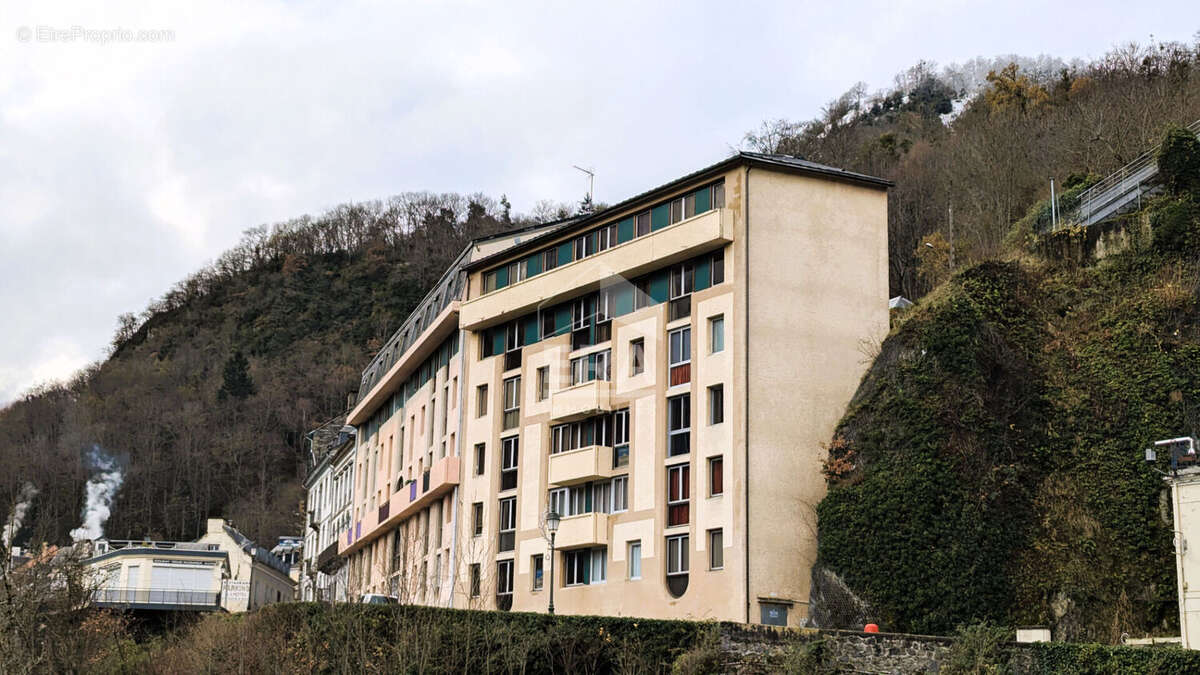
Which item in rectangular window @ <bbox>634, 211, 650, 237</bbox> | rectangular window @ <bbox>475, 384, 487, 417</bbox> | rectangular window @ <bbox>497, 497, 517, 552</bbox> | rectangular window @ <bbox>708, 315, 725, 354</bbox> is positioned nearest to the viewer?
rectangular window @ <bbox>708, 315, 725, 354</bbox>

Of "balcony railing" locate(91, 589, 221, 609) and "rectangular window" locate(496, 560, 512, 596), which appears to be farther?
"balcony railing" locate(91, 589, 221, 609)

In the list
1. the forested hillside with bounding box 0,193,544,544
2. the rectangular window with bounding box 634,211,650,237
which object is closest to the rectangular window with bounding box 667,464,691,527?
the rectangular window with bounding box 634,211,650,237

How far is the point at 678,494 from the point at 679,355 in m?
4.29

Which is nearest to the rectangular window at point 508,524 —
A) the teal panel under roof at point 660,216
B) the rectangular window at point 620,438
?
the rectangular window at point 620,438

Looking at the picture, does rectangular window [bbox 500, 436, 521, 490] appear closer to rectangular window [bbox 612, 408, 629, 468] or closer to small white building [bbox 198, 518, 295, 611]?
rectangular window [bbox 612, 408, 629, 468]

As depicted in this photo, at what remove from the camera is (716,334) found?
4156 centimetres

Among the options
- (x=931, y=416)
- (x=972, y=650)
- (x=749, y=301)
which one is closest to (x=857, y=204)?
(x=749, y=301)

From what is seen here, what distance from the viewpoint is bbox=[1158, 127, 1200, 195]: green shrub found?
38.3 meters

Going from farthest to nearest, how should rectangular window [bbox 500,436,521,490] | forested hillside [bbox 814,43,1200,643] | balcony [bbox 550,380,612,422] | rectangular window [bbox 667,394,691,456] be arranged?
rectangular window [bbox 500,436,521,490] < balcony [bbox 550,380,612,422] < rectangular window [bbox 667,394,691,456] < forested hillside [bbox 814,43,1200,643]

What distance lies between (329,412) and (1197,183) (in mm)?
89156

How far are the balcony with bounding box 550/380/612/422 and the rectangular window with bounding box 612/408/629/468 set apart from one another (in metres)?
0.41

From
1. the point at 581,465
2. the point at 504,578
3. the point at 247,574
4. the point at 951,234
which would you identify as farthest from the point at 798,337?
the point at 247,574

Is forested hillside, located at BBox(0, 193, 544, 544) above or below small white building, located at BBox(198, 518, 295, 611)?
above

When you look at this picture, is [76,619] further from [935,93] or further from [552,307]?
[935,93]
